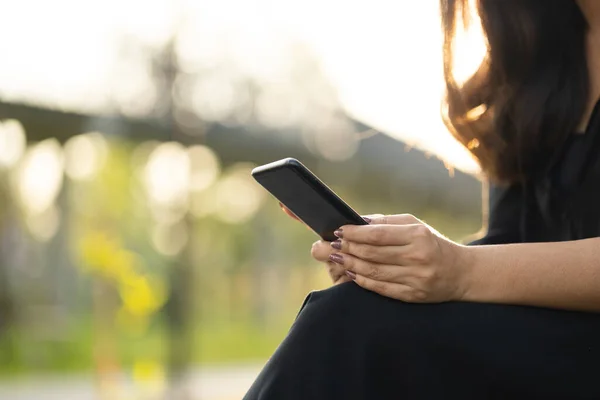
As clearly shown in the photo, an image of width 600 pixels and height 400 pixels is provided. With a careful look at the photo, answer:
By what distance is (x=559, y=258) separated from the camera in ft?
3.41

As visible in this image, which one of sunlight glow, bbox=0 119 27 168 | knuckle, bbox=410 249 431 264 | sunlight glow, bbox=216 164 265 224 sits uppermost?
sunlight glow, bbox=0 119 27 168

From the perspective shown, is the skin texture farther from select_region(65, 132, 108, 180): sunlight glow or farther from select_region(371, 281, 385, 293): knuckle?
select_region(65, 132, 108, 180): sunlight glow

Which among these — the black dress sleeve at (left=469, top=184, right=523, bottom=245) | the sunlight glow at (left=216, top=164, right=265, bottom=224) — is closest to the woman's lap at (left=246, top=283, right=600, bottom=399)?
the black dress sleeve at (left=469, top=184, right=523, bottom=245)

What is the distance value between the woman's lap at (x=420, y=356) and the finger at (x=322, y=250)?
0.22m

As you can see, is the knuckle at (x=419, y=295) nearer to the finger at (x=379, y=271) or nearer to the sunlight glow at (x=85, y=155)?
the finger at (x=379, y=271)

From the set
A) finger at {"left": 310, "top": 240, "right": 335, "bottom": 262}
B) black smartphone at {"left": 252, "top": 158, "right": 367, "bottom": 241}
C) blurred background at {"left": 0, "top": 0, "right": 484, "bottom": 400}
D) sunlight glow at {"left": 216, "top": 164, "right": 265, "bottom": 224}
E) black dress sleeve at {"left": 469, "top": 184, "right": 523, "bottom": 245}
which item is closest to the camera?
black smartphone at {"left": 252, "top": 158, "right": 367, "bottom": 241}

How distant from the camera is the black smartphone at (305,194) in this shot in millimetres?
1069

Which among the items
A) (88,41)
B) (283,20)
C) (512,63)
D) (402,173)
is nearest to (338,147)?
(402,173)

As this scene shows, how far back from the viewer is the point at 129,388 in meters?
7.86

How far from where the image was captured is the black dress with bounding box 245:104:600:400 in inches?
37.8

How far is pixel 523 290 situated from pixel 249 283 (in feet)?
58.1

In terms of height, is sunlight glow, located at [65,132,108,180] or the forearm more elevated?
sunlight glow, located at [65,132,108,180]

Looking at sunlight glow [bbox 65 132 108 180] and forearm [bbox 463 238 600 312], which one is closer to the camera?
forearm [bbox 463 238 600 312]

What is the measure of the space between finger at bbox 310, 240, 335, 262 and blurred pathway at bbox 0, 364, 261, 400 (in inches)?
187
